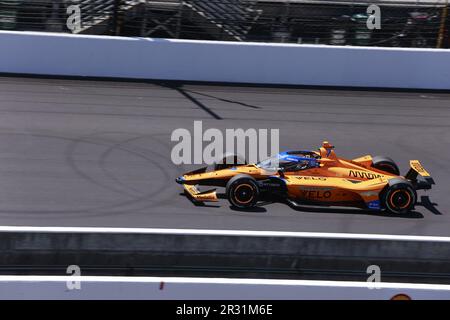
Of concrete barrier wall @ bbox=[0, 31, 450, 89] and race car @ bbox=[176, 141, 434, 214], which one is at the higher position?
concrete barrier wall @ bbox=[0, 31, 450, 89]

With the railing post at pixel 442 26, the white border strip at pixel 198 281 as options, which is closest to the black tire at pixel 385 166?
the white border strip at pixel 198 281

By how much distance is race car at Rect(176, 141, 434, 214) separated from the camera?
11.4 m

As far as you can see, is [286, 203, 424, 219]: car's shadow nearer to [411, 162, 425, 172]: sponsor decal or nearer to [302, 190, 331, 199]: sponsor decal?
[302, 190, 331, 199]: sponsor decal

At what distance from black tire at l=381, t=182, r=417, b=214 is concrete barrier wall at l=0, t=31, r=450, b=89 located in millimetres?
6768

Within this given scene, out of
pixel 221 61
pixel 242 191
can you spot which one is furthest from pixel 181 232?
pixel 221 61

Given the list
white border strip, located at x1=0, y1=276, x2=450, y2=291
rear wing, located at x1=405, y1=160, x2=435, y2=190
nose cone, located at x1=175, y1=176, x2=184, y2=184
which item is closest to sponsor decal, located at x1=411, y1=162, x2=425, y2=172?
rear wing, located at x1=405, y1=160, x2=435, y2=190

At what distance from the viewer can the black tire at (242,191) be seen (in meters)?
11.3

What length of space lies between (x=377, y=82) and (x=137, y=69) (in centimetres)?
525

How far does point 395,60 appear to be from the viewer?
1802cm

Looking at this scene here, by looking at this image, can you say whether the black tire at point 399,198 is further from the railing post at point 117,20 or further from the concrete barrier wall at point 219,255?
the railing post at point 117,20

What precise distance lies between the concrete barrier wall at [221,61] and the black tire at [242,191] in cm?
665

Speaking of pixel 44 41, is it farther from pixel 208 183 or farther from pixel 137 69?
pixel 208 183

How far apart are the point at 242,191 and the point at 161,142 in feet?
10.1
